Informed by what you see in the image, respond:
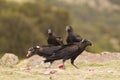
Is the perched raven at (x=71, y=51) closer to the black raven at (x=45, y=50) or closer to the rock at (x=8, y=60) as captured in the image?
the black raven at (x=45, y=50)

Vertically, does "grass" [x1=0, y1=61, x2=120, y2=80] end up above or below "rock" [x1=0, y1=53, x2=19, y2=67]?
below

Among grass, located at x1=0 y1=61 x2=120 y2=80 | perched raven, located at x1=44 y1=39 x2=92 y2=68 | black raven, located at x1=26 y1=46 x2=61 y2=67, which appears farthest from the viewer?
black raven, located at x1=26 y1=46 x2=61 y2=67

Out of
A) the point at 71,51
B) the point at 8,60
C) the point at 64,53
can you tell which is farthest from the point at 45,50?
the point at 8,60

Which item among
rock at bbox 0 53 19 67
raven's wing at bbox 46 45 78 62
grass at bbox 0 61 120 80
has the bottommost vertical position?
grass at bbox 0 61 120 80

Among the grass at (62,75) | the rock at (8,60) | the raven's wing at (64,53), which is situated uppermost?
the rock at (8,60)

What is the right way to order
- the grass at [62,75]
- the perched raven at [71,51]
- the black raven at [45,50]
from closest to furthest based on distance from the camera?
the grass at [62,75] < the perched raven at [71,51] < the black raven at [45,50]

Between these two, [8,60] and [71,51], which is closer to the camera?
[71,51]

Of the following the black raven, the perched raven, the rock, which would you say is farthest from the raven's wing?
the rock

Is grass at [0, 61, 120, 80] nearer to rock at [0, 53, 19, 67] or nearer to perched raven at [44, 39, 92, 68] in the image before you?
perched raven at [44, 39, 92, 68]

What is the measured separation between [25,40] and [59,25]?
15824mm

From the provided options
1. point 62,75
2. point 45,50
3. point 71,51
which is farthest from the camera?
point 45,50

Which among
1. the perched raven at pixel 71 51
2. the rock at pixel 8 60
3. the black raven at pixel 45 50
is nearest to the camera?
the perched raven at pixel 71 51

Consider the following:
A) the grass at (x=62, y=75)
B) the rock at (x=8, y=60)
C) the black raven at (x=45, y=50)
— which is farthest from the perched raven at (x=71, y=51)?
the rock at (x=8, y=60)

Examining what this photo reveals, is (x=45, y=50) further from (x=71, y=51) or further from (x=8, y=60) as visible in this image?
(x=8, y=60)
